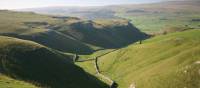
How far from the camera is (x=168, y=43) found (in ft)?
524

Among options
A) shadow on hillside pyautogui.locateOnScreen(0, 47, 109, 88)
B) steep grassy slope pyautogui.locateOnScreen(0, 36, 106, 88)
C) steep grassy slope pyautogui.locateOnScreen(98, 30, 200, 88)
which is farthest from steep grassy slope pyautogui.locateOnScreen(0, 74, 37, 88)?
steep grassy slope pyautogui.locateOnScreen(98, 30, 200, 88)

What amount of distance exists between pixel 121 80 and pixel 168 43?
124 feet

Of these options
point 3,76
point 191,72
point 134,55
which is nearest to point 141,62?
point 134,55

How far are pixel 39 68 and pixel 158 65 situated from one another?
4596cm

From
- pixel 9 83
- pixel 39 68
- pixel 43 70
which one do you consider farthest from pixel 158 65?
pixel 9 83

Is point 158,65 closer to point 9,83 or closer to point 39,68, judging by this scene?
point 39,68

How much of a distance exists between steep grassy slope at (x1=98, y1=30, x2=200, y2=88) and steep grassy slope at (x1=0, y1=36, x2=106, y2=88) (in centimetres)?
1745

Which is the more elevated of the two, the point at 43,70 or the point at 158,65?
the point at 43,70

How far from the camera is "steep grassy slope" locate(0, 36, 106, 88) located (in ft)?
359

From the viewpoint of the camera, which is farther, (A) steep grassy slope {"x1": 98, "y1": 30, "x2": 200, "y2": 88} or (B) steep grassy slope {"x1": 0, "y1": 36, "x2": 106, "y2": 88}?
(B) steep grassy slope {"x1": 0, "y1": 36, "x2": 106, "y2": 88}

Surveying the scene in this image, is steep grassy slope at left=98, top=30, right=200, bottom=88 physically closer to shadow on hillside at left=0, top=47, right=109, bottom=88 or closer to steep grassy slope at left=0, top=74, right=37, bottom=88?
shadow on hillside at left=0, top=47, right=109, bottom=88

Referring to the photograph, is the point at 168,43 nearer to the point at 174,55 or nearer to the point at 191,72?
the point at 174,55

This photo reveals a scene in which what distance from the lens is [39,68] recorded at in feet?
388

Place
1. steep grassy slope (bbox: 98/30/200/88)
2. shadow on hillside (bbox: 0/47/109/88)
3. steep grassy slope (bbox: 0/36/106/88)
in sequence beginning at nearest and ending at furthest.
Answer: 1. steep grassy slope (bbox: 98/30/200/88)
2. shadow on hillside (bbox: 0/47/109/88)
3. steep grassy slope (bbox: 0/36/106/88)
